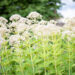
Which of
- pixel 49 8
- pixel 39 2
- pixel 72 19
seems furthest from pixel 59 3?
pixel 72 19

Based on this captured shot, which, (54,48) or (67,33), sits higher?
(67,33)

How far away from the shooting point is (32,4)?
13.7 meters

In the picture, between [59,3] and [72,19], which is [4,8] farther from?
[72,19]

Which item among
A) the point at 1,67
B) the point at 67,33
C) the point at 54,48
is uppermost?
the point at 67,33

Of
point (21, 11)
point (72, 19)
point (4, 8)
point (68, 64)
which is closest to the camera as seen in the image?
point (68, 64)

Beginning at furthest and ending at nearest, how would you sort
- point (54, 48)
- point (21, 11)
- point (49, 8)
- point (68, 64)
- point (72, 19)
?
point (49, 8), point (21, 11), point (72, 19), point (68, 64), point (54, 48)

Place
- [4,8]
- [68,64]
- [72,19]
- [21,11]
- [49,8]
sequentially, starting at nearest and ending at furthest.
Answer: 1. [68,64]
2. [72,19]
3. [21,11]
4. [4,8]
5. [49,8]

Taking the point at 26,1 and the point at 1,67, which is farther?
the point at 26,1

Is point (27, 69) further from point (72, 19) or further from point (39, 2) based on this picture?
point (39, 2)

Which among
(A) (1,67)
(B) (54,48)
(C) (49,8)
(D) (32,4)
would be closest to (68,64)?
(B) (54,48)

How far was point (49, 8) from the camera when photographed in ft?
52.4

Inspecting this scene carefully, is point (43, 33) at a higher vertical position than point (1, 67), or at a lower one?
higher

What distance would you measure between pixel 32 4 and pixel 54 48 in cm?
1098

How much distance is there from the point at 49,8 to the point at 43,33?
42.8ft
